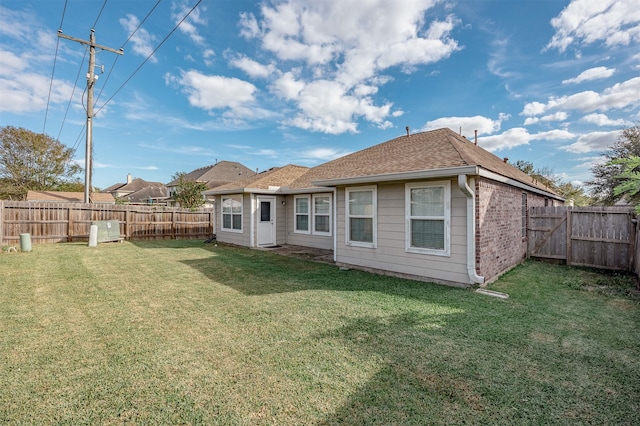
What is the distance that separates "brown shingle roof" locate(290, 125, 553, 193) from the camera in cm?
608

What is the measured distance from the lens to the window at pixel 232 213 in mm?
12328

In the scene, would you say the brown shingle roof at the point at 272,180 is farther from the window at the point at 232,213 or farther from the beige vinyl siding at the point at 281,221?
the beige vinyl siding at the point at 281,221

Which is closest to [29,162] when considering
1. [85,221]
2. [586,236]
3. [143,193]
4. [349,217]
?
[143,193]

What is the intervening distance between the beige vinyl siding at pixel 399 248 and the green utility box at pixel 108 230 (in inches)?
419

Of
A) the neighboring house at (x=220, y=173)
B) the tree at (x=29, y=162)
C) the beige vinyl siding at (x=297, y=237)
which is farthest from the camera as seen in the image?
the neighboring house at (x=220, y=173)

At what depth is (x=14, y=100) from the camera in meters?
17.5

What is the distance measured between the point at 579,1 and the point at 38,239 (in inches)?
787

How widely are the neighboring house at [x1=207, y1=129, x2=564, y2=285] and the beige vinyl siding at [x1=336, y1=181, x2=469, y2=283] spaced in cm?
2

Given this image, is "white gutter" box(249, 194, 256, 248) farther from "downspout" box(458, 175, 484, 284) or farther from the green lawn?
"downspout" box(458, 175, 484, 284)

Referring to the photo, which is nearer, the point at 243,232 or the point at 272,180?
the point at 243,232

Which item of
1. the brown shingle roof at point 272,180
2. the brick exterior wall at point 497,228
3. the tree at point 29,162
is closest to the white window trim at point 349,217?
the brick exterior wall at point 497,228

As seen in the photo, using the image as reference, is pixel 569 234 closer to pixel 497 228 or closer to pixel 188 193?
pixel 497 228

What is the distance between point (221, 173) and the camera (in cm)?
3666

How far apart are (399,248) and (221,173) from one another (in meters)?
33.9
